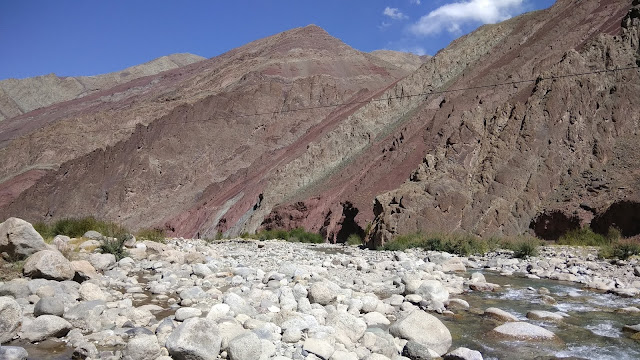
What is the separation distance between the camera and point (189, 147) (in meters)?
55.1

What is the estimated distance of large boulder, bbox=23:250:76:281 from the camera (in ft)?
25.6

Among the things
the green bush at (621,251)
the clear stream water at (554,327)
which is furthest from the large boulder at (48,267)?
the green bush at (621,251)

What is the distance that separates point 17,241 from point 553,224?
64.0 ft

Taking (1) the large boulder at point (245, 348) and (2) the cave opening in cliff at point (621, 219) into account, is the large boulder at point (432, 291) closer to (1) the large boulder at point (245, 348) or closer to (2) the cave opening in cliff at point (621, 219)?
(1) the large boulder at point (245, 348)

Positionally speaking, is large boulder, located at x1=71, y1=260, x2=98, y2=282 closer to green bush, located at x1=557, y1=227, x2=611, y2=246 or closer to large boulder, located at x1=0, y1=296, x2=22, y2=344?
large boulder, located at x1=0, y1=296, x2=22, y2=344

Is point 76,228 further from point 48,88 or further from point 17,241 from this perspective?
point 48,88

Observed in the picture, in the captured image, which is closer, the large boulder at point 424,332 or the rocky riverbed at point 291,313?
the rocky riverbed at point 291,313

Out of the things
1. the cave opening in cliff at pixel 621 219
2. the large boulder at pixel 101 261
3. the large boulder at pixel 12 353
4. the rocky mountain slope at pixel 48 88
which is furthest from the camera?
the rocky mountain slope at pixel 48 88

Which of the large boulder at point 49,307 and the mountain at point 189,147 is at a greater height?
the mountain at point 189,147

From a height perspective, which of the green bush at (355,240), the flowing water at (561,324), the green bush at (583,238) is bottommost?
the green bush at (355,240)

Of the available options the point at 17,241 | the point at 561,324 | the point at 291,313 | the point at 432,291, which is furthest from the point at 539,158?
the point at 17,241

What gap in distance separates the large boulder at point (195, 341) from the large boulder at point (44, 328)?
1.61 metres

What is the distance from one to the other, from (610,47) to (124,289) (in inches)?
1032

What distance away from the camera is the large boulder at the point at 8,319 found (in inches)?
209
